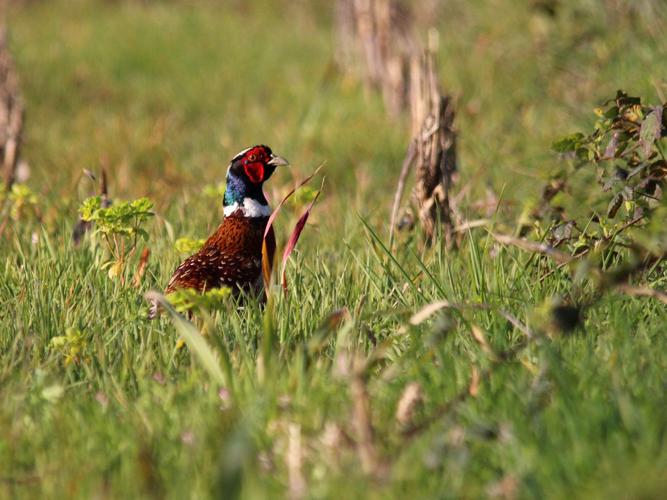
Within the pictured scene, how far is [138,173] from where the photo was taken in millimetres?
6961

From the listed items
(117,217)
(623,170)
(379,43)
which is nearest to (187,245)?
(117,217)

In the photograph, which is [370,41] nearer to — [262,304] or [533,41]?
[533,41]

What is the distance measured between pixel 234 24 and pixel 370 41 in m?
3.80

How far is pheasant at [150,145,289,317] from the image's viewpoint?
376cm

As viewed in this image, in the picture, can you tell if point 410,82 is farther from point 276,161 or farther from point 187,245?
point 187,245

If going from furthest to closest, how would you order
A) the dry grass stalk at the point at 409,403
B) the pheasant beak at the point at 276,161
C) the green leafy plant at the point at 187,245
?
1. the pheasant beak at the point at 276,161
2. the green leafy plant at the point at 187,245
3. the dry grass stalk at the point at 409,403

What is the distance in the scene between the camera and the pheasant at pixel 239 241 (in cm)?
376

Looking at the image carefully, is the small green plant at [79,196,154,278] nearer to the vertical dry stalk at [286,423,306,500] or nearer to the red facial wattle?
the red facial wattle

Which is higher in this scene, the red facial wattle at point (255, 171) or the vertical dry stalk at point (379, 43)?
the vertical dry stalk at point (379, 43)

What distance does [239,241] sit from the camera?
4004 millimetres

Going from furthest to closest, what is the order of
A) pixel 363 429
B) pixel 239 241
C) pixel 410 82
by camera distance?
pixel 410 82
pixel 239 241
pixel 363 429

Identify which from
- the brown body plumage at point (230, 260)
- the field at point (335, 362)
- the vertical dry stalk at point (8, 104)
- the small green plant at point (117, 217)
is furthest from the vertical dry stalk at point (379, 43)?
the small green plant at point (117, 217)

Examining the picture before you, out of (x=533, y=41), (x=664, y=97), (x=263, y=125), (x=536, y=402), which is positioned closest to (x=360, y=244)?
(x=664, y=97)

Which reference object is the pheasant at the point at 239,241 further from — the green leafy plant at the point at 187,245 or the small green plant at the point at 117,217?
the small green plant at the point at 117,217
